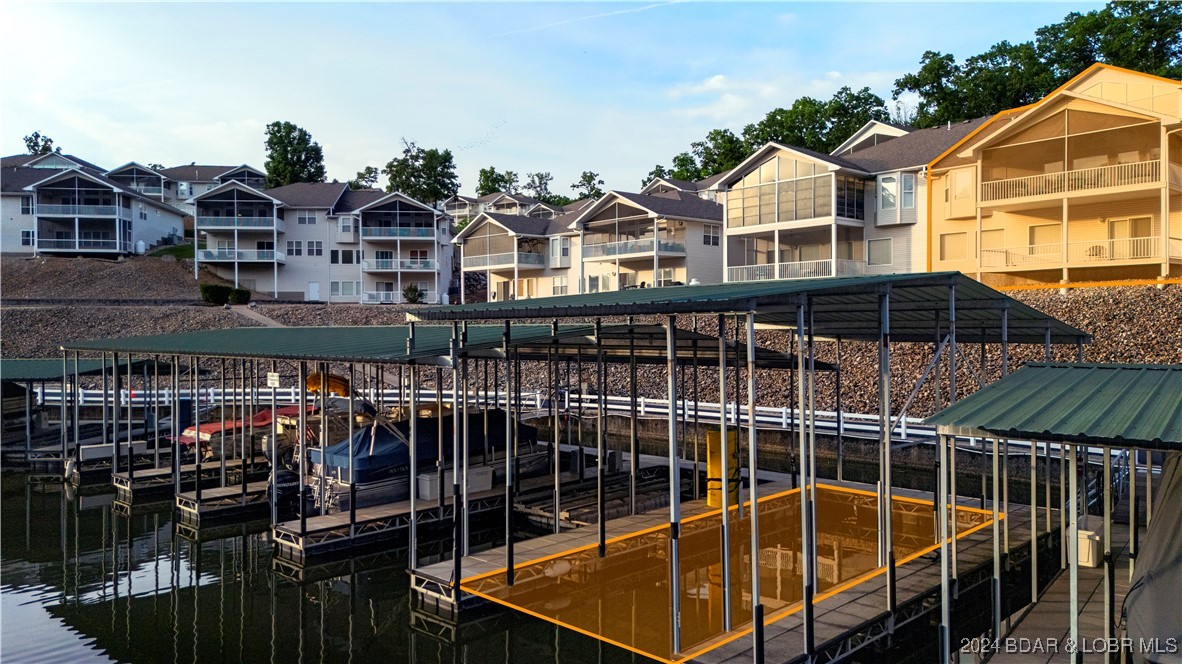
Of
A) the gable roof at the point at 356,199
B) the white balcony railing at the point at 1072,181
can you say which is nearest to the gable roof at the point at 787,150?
the white balcony railing at the point at 1072,181

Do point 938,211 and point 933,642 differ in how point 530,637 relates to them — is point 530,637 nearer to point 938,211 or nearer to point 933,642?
point 933,642

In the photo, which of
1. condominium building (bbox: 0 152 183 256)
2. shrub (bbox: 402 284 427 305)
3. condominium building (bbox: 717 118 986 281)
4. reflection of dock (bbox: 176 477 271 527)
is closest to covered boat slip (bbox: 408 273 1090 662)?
reflection of dock (bbox: 176 477 271 527)

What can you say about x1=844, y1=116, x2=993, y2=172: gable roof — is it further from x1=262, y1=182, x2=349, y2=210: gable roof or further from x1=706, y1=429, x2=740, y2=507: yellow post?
x1=262, y1=182, x2=349, y2=210: gable roof

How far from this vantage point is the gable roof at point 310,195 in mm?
62562

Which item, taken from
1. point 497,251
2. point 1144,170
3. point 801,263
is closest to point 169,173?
point 497,251

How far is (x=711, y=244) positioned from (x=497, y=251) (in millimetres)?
16163

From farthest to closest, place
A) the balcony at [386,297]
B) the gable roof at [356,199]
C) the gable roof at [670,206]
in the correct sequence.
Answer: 1. the gable roof at [356,199]
2. the balcony at [386,297]
3. the gable roof at [670,206]

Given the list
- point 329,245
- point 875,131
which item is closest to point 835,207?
point 875,131

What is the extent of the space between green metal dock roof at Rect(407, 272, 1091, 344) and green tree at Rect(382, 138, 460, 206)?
71.3 meters

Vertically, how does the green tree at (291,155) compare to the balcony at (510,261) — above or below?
above

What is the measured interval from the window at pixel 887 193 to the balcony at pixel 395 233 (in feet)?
111

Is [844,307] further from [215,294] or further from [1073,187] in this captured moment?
[215,294]

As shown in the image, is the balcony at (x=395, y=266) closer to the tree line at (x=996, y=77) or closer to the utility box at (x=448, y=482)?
the tree line at (x=996, y=77)

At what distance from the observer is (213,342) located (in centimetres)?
2180
